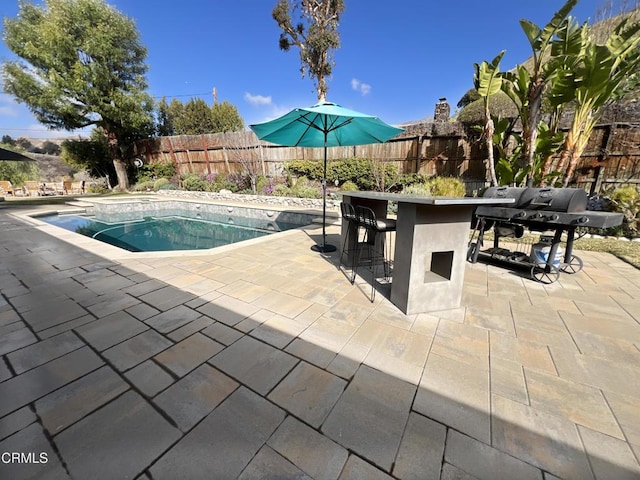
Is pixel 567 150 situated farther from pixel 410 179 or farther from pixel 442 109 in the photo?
pixel 442 109

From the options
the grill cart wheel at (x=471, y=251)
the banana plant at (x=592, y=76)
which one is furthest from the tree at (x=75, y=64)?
the banana plant at (x=592, y=76)

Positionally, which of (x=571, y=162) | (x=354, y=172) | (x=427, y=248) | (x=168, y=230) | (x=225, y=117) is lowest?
(x=168, y=230)

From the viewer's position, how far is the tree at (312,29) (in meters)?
12.0

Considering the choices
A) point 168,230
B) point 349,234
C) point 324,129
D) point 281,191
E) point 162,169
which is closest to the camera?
point 349,234

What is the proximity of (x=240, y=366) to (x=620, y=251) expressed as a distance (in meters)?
6.20

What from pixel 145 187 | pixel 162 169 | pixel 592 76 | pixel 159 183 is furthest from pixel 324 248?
pixel 162 169

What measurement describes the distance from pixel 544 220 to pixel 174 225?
31.6ft

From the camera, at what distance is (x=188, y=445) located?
4.03ft

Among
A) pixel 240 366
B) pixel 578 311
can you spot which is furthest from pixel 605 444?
pixel 240 366

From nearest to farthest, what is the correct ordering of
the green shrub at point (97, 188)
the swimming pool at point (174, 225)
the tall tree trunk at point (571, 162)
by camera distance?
the tall tree trunk at point (571, 162) → the swimming pool at point (174, 225) → the green shrub at point (97, 188)

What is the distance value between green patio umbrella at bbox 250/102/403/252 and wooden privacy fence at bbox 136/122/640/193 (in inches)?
218

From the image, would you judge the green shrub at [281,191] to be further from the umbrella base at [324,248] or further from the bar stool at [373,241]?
the bar stool at [373,241]

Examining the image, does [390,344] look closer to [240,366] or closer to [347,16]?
[240,366]

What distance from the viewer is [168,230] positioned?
26.6ft
